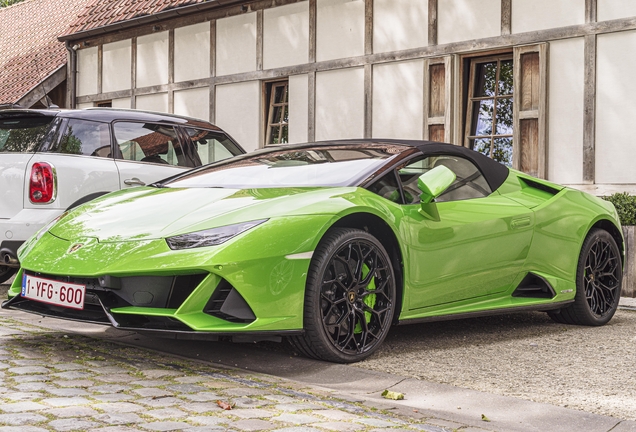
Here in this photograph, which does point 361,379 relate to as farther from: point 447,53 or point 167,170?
point 447,53

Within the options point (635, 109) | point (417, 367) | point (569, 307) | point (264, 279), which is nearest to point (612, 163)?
point (635, 109)

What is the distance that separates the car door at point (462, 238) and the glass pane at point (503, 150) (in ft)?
20.0

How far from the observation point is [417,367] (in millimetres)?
5109

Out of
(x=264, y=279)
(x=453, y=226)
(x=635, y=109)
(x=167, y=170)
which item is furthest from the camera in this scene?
(x=635, y=109)

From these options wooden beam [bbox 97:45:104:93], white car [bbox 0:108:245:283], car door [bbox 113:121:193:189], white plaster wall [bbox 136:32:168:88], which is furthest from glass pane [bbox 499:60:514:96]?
wooden beam [bbox 97:45:104:93]

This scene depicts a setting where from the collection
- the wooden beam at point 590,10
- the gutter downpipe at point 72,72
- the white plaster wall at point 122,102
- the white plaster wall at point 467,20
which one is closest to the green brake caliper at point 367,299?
the wooden beam at point 590,10

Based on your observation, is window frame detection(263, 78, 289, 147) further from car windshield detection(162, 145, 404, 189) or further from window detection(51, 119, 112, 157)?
car windshield detection(162, 145, 404, 189)

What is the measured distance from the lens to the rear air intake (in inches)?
179

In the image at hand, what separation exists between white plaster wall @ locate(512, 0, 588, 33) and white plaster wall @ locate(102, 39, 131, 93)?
9.59m

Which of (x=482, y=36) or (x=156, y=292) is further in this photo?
(x=482, y=36)

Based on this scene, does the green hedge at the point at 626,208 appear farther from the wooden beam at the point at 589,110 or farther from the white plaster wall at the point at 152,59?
the white plaster wall at the point at 152,59

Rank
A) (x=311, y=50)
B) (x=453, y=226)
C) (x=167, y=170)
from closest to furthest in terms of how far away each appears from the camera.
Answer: (x=453, y=226) → (x=167, y=170) → (x=311, y=50)

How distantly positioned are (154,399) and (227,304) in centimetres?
67

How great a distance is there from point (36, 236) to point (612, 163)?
738 centimetres
